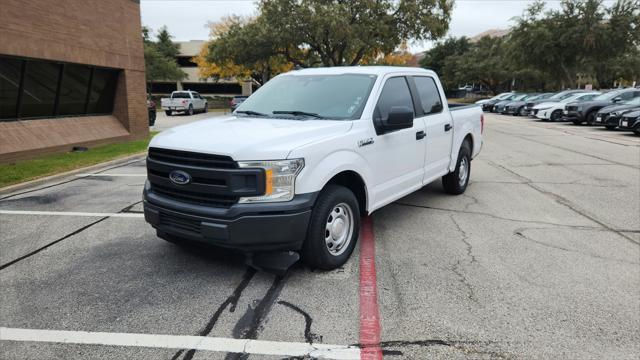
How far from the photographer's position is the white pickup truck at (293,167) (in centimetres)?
359

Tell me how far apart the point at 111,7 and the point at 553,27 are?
133 ft

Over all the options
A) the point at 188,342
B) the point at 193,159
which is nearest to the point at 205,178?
the point at 193,159

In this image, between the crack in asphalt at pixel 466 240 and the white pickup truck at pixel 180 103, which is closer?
the crack in asphalt at pixel 466 240

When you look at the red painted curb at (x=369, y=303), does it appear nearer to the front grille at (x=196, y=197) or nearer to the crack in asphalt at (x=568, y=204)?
the front grille at (x=196, y=197)

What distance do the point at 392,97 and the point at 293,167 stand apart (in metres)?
2.03

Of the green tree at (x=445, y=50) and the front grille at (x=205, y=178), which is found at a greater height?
the green tree at (x=445, y=50)

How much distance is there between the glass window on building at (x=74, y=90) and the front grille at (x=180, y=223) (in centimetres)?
1038

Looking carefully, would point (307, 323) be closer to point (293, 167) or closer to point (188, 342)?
point (188, 342)

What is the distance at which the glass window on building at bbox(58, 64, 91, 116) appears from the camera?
12336mm

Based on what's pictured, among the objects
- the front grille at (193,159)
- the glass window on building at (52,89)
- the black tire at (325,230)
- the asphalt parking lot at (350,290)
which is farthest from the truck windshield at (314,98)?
the glass window on building at (52,89)

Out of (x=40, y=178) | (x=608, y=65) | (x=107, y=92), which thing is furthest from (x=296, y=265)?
(x=608, y=65)

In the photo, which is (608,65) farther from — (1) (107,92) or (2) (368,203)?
(2) (368,203)

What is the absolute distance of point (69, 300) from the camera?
12.0ft

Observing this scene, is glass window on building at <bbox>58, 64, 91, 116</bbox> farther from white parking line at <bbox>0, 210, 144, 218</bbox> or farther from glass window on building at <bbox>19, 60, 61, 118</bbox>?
white parking line at <bbox>0, 210, 144, 218</bbox>
